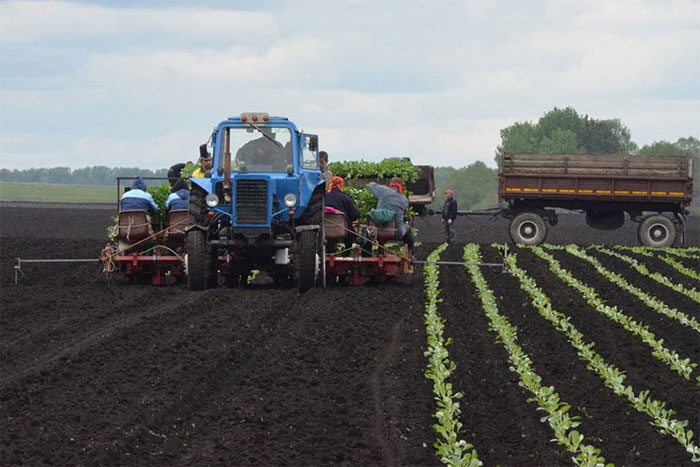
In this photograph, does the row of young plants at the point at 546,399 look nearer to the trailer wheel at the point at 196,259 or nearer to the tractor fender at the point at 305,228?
the tractor fender at the point at 305,228

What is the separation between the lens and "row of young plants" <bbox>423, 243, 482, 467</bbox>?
293 inches

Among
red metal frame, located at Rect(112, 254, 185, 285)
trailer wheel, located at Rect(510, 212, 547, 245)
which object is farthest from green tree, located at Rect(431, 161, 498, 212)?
red metal frame, located at Rect(112, 254, 185, 285)

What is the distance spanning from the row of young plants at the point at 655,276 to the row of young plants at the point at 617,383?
121 inches

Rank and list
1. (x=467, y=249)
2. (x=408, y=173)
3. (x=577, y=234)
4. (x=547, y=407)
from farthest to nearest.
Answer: (x=577, y=234) < (x=467, y=249) < (x=408, y=173) < (x=547, y=407)

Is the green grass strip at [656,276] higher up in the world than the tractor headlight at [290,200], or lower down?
lower down

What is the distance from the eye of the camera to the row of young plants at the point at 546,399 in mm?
7574

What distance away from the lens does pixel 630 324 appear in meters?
13.7

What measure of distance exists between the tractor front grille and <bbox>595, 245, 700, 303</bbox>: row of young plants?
714 centimetres

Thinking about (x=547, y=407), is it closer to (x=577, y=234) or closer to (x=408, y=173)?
(x=408, y=173)

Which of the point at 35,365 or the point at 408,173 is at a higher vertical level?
the point at 408,173

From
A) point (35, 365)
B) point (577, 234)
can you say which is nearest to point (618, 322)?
point (35, 365)

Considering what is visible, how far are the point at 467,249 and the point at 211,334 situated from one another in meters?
14.5

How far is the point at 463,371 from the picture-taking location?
1029 centimetres

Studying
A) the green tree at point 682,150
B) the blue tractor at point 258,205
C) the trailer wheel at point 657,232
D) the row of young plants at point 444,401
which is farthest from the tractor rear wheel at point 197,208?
the green tree at point 682,150
